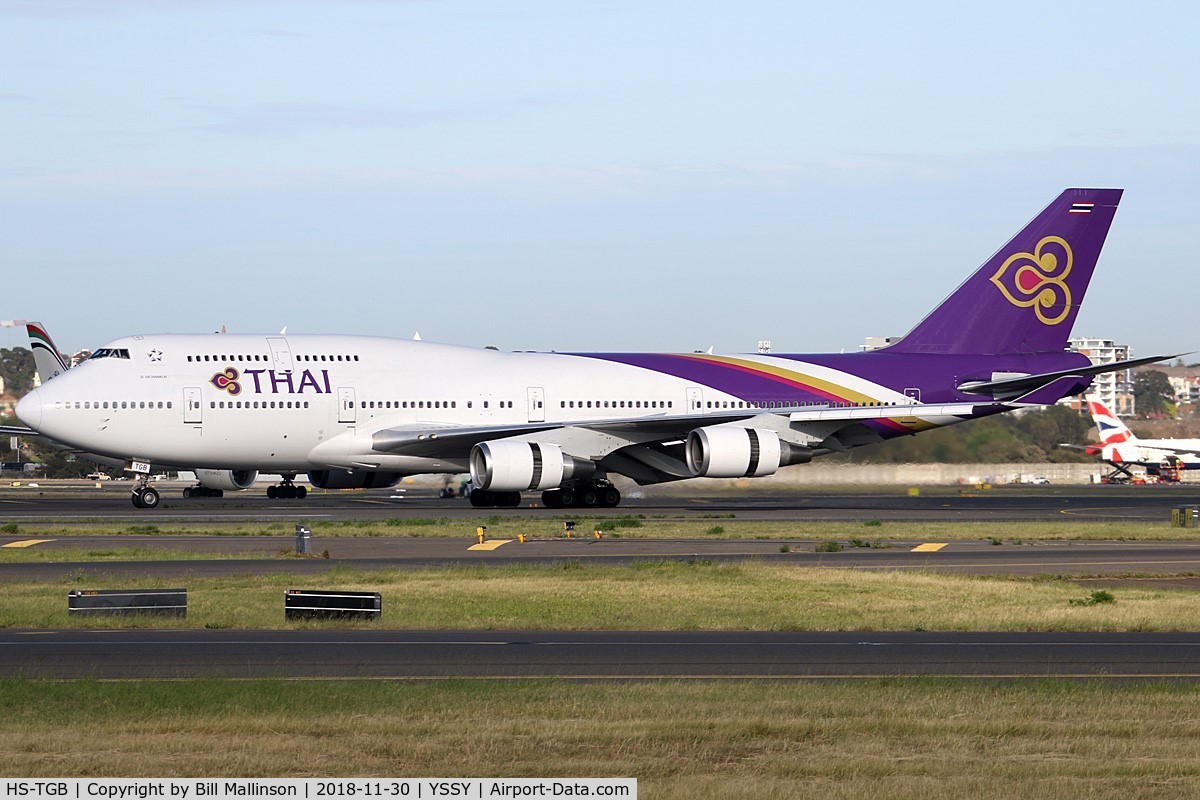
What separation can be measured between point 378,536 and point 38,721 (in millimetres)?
23831

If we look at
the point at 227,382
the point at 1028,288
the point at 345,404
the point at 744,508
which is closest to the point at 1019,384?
the point at 1028,288

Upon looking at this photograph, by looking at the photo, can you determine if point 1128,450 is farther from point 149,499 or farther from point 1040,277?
point 149,499

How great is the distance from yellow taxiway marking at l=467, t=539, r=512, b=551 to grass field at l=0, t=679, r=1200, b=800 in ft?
59.7

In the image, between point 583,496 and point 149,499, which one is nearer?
point 149,499

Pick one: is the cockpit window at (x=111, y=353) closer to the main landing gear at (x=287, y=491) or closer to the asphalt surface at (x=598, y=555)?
the asphalt surface at (x=598, y=555)

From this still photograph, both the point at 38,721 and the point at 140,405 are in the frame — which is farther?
the point at 140,405

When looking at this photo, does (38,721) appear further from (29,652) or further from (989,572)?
(989,572)

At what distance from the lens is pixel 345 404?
46469mm

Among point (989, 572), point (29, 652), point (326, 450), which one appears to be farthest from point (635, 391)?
point (29, 652)

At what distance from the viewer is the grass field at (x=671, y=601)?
20312 mm

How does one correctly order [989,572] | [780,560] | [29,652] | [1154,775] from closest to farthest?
[1154,775] → [29,652] → [989,572] → [780,560]

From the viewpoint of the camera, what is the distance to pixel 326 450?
4653cm

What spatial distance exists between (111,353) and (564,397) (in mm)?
13999

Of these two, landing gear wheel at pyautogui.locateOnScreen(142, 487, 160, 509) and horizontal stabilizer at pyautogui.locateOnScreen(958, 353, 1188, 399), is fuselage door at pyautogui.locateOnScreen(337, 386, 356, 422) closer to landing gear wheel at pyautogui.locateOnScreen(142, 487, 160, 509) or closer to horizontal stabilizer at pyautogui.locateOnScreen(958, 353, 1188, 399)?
landing gear wheel at pyautogui.locateOnScreen(142, 487, 160, 509)
